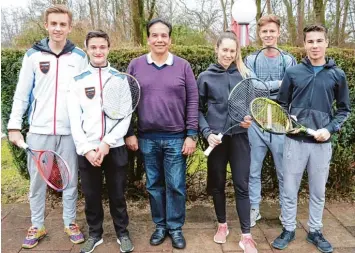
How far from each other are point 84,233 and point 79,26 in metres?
8.46

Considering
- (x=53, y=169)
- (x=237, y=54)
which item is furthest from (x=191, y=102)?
(x=53, y=169)

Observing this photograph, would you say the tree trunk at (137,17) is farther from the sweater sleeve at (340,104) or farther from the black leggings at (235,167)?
the sweater sleeve at (340,104)

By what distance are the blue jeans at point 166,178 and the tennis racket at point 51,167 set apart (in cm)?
70

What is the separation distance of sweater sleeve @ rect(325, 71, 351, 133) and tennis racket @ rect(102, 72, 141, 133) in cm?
167

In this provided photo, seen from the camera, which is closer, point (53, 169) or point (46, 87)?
point (46, 87)

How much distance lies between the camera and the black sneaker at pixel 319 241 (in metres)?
3.44

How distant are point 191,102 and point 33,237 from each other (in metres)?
1.96

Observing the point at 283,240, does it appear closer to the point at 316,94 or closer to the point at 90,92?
the point at 316,94

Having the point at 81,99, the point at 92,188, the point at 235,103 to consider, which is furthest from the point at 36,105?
the point at 235,103

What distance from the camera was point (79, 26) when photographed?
11102 mm

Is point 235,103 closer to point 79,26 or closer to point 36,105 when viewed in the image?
point 36,105

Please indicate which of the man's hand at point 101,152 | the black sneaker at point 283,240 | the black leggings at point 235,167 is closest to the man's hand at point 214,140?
the black leggings at point 235,167

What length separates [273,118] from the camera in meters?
3.26

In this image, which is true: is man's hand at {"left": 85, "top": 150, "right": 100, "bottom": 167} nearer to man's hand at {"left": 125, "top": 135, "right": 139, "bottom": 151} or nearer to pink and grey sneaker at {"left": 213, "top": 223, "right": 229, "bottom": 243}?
man's hand at {"left": 125, "top": 135, "right": 139, "bottom": 151}
